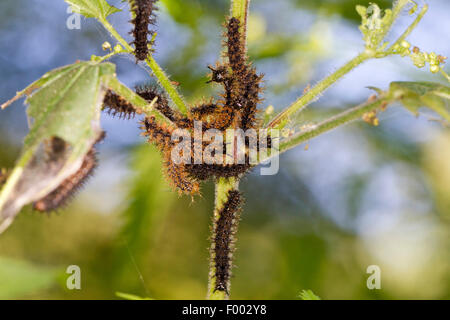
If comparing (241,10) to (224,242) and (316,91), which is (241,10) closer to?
(316,91)

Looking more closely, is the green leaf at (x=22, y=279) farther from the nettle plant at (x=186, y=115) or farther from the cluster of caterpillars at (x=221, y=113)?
the cluster of caterpillars at (x=221, y=113)

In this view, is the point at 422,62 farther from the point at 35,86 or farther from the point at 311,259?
the point at 311,259

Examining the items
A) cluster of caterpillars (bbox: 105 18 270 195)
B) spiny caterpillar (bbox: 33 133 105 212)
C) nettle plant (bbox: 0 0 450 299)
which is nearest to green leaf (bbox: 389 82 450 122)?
nettle plant (bbox: 0 0 450 299)

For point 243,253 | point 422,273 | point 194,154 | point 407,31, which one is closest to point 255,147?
point 194,154

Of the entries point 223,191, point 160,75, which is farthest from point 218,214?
point 160,75

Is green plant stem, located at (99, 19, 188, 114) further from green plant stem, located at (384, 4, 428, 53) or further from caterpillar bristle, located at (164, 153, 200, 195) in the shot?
green plant stem, located at (384, 4, 428, 53)

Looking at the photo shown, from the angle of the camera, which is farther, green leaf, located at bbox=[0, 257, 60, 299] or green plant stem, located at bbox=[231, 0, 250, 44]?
green plant stem, located at bbox=[231, 0, 250, 44]
